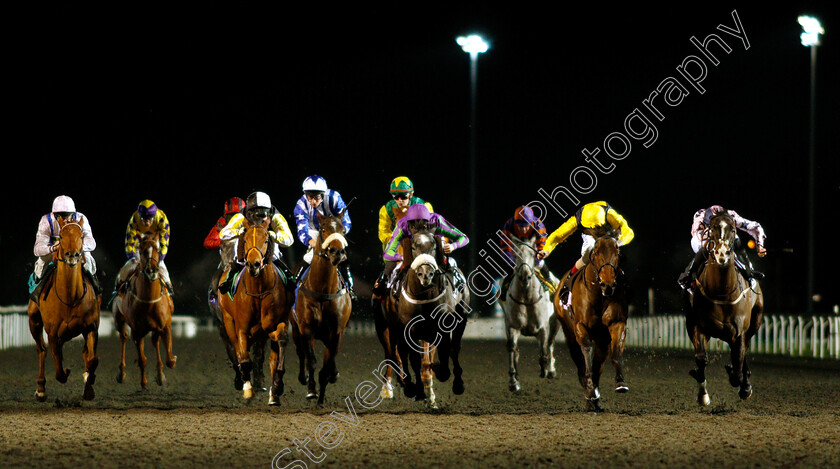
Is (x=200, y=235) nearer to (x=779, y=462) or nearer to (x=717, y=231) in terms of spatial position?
(x=717, y=231)

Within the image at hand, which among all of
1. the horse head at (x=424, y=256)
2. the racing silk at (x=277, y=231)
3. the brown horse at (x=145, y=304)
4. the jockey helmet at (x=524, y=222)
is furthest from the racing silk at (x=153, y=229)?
the jockey helmet at (x=524, y=222)

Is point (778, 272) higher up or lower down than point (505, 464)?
higher up

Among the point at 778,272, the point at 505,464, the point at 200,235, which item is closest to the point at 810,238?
the point at 778,272

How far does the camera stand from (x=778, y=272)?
41000 mm

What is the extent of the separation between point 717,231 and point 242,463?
607 cm

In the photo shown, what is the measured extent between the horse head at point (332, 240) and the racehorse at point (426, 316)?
703 millimetres

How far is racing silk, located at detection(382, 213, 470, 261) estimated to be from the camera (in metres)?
11.1

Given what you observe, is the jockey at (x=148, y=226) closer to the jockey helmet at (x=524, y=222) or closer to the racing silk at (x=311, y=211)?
the racing silk at (x=311, y=211)

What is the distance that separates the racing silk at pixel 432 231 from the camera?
11.1 m

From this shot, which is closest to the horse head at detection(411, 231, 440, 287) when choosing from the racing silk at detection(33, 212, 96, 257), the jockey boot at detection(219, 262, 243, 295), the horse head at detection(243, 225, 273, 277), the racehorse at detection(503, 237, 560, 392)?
the horse head at detection(243, 225, 273, 277)

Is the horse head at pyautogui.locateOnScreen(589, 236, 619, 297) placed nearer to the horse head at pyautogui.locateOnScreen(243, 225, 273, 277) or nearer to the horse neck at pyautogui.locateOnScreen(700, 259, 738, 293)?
the horse neck at pyautogui.locateOnScreen(700, 259, 738, 293)

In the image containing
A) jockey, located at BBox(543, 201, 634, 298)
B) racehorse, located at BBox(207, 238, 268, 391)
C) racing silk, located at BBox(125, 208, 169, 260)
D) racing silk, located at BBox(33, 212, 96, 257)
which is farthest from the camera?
racing silk, located at BBox(125, 208, 169, 260)

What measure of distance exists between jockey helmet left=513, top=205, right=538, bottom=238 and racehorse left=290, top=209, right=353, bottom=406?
3519 mm

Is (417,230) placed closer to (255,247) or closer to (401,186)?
(401,186)
